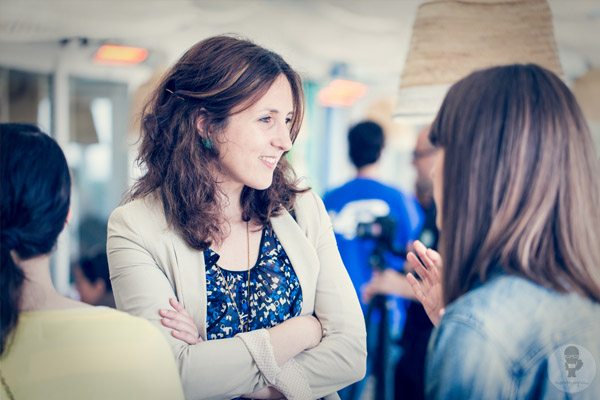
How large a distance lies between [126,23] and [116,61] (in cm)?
86

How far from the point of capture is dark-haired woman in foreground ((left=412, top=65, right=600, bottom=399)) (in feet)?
3.26

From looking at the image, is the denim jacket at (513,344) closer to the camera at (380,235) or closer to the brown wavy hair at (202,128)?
the brown wavy hair at (202,128)

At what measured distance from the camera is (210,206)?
1.58 m

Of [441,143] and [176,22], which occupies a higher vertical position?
[176,22]

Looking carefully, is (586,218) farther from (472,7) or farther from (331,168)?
(331,168)

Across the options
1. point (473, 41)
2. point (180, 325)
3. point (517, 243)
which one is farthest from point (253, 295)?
point (473, 41)

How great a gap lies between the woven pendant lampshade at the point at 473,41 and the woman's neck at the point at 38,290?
1111 mm

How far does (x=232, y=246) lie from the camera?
61.2 inches

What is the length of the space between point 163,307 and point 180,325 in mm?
57

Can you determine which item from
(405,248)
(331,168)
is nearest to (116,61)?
(405,248)

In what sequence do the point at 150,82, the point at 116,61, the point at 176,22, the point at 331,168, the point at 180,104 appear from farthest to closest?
1. the point at 331,168
2. the point at 150,82
3. the point at 116,61
4. the point at 176,22
5. the point at 180,104

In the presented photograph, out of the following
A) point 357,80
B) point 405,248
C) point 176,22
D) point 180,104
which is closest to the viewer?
point 180,104

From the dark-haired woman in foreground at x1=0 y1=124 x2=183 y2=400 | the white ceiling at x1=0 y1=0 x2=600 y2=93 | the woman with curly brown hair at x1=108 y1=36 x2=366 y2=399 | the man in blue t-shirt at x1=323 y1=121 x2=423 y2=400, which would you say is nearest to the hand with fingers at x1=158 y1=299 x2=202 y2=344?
the woman with curly brown hair at x1=108 y1=36 x2=366 y2=399

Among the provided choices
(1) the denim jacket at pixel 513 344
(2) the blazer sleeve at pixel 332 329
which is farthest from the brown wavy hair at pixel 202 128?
(1) the denim jacket at pixel 513 344
